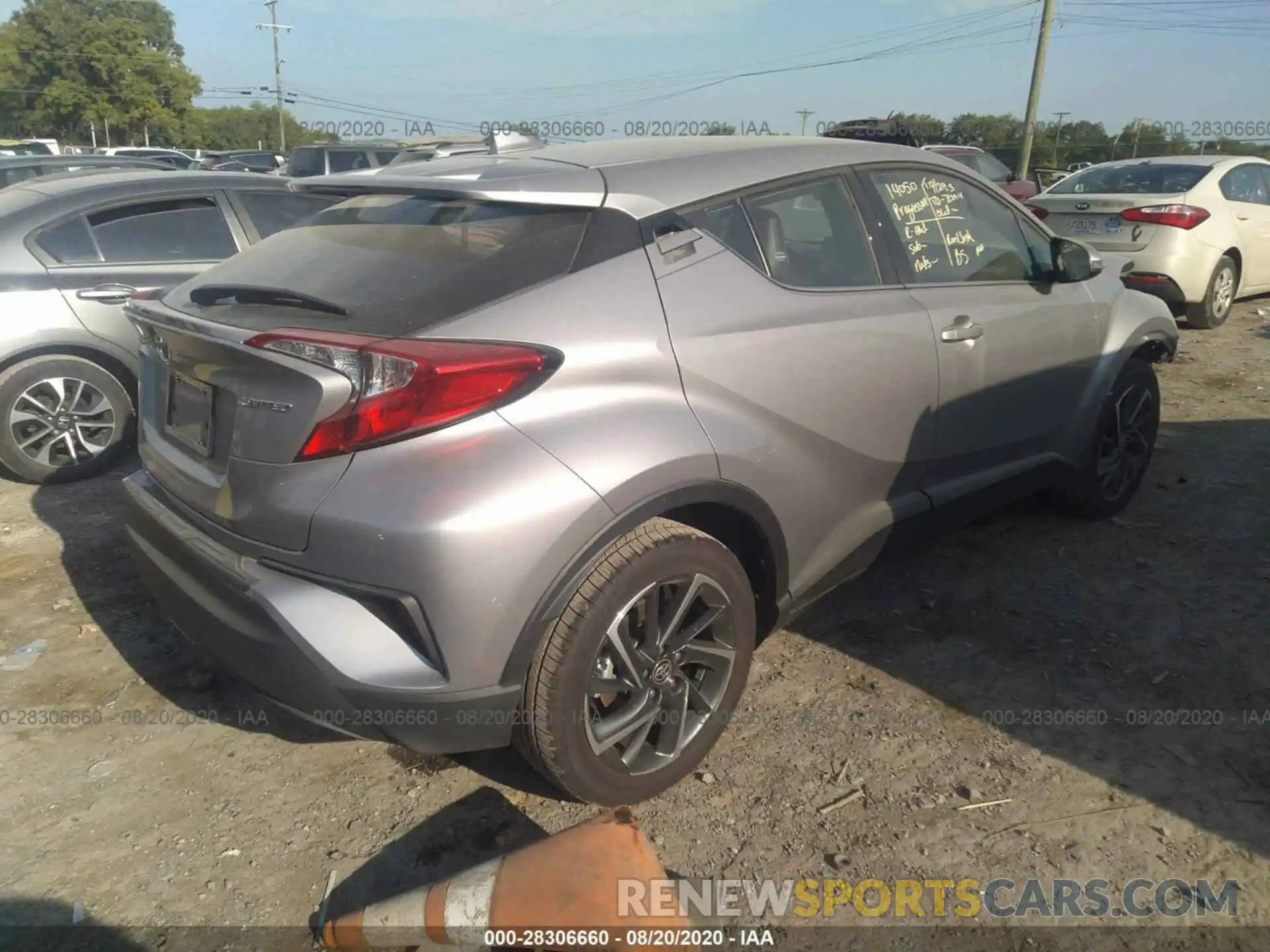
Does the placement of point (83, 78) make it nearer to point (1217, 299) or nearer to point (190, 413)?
point (1217, 299)

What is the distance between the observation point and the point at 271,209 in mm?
5715

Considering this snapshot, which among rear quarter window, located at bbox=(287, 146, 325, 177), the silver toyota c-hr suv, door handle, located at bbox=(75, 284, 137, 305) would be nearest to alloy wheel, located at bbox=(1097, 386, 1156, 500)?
the silver toyota c-hr suv

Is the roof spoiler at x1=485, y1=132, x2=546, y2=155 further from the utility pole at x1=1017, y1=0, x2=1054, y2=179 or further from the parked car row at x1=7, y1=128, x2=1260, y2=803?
the utility pole at x1=1017, y1=0, x2=1054, y2=179

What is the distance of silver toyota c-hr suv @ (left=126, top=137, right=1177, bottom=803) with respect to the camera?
84.7 inches

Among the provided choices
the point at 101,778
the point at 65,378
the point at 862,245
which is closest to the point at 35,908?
the point at 101,778

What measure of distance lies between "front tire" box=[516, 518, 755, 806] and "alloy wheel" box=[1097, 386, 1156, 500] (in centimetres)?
251

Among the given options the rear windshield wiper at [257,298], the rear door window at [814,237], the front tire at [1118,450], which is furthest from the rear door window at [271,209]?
the front tire at [1118,450]

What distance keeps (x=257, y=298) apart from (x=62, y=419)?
3.26 metres

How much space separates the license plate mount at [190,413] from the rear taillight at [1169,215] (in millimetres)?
7995

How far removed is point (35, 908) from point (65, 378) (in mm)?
3486

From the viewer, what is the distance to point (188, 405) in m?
2.60

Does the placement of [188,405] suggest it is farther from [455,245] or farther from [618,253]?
[618,253]

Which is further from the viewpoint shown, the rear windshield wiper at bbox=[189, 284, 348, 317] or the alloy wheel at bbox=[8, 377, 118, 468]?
the alloy wheel at bbox=[8, 377, 118, 468]

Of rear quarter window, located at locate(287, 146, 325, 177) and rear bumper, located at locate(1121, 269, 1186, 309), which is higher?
rear quarter window, located at locate(287, 146, 325, 177)
